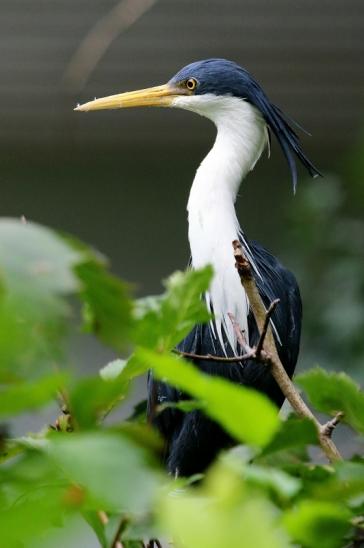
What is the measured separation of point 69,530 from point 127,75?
4188 mm

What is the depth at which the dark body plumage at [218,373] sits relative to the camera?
8.15ft

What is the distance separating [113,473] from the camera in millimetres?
327

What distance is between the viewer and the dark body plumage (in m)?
2.48

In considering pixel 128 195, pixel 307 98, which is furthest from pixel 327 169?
pixel 128 195

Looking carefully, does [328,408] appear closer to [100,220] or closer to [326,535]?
[326,535]

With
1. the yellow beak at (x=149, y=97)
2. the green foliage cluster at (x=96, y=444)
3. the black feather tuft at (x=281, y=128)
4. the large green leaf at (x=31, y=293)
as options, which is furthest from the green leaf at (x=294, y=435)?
the yellow beak at (x=149, y=97)

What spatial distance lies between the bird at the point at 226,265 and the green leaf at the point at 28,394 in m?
1.92

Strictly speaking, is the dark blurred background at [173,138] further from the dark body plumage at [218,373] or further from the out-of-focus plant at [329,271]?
the dark body plumage at [218,373]

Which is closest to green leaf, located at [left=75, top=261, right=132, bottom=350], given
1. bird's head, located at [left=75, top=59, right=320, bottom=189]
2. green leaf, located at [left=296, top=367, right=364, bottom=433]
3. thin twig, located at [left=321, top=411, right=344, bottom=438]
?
green leaf, located at [left=296, top=367, right=364, bottom=433]

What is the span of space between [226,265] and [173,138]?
232 centimetres

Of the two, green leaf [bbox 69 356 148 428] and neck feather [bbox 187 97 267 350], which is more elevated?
green leaf [bbox 69 356 148 428]

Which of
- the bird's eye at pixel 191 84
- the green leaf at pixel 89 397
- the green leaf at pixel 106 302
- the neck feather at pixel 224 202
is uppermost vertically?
the bird's eye at pixel 191 84

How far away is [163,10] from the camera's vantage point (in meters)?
4.28

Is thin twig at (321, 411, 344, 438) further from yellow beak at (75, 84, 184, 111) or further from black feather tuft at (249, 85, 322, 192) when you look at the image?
yellow beak at (75, 84, 184, 111)
